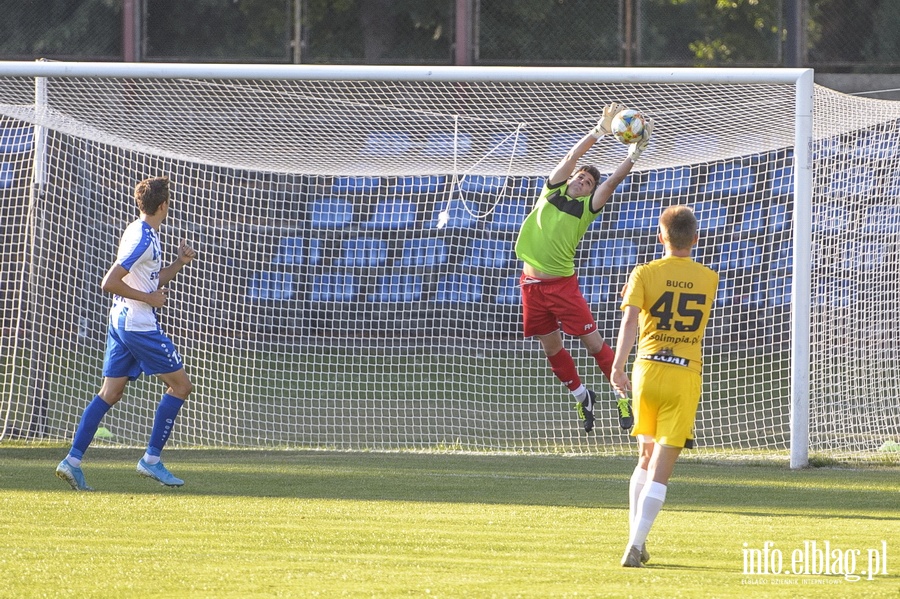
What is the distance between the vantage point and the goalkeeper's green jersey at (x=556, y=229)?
27.4 ft

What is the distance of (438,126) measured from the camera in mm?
10375

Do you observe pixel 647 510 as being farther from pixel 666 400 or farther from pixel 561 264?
pixel 561 264

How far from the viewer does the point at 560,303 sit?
27.8 ft

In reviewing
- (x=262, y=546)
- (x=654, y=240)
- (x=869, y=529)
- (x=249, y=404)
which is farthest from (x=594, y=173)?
(x=654, y=240)

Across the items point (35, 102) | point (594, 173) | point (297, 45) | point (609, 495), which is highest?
point (297, 45)

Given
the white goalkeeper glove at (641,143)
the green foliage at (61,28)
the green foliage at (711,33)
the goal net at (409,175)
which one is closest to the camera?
the white goalkeeper glove at (641,143)

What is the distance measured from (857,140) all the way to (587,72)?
2.74m

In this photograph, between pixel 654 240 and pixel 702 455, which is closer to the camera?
pixel 702 455

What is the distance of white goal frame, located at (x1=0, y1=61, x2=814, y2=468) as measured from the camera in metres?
8.34

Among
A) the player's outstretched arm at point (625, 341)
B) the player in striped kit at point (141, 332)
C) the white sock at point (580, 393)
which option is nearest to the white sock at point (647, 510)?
the player's outstretched arm at point (625, 341)

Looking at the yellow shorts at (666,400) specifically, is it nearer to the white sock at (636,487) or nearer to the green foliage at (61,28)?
the white sock at (636,487)

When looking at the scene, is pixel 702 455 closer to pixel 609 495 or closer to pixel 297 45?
pixel 609 495

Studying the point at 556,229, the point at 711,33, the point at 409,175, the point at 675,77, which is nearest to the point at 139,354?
the point at 556,229

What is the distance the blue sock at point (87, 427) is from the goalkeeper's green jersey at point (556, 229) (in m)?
3.14
